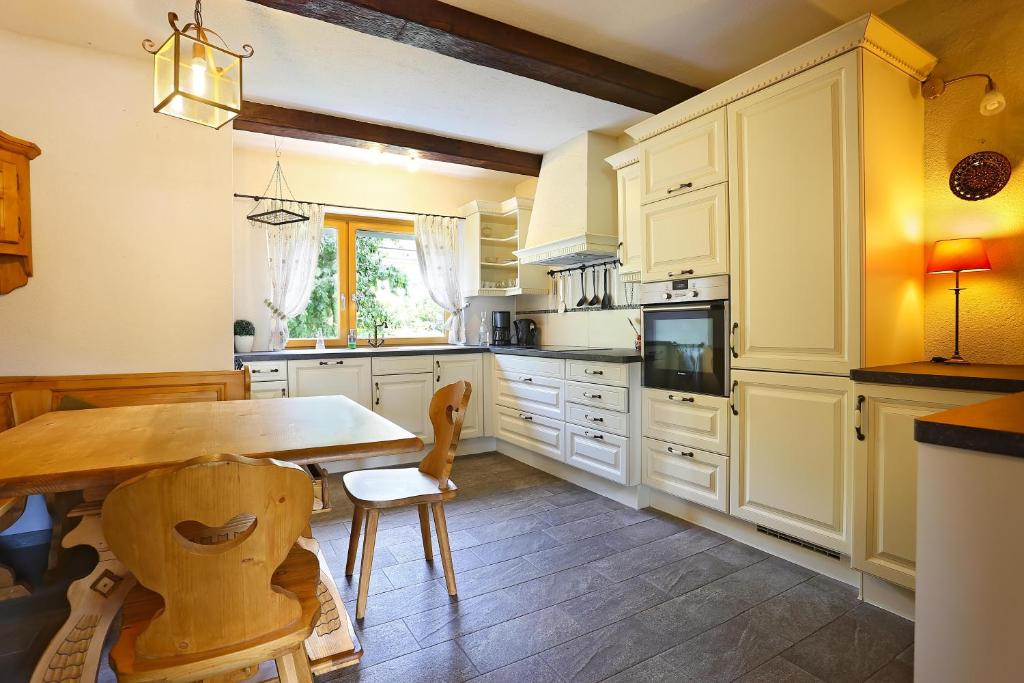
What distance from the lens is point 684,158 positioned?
8.76 ft

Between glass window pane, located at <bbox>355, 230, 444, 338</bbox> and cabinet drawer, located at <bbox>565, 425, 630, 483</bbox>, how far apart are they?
204cm

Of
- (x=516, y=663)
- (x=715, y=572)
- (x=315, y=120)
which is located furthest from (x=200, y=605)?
(x=315, y=120)

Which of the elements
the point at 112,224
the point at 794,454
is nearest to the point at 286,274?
the point at 112,224

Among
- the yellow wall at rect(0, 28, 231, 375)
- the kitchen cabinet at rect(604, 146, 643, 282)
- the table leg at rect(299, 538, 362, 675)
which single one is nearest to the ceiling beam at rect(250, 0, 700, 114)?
the kitchen cabinet at rect(604, 146, 643, 282)

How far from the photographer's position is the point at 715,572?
7.25 feet

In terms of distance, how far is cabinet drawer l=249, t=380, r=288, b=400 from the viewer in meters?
3.49

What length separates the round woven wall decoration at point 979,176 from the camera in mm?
1990

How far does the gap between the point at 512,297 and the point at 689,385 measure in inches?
105

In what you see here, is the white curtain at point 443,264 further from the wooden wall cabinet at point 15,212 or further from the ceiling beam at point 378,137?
the wooden wall cabinet at point 15,212

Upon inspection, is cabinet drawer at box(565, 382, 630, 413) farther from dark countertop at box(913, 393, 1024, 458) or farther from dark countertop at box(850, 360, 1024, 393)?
dark countertop at box(913, 393, 1024, 458)

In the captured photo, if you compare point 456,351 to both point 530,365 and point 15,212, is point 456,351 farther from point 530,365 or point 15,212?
point 15,212

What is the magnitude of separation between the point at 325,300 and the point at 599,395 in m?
2.59

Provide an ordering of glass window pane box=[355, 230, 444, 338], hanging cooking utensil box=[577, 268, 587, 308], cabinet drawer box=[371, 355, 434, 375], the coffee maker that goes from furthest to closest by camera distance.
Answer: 1. the coffee maker
2. glass window pane box=[355, 230, 444, 338]
3. hanging cooking utensil box=[577, 268, 587, 308]
4. cabinet drawer box=[371, 355, 434, 375]

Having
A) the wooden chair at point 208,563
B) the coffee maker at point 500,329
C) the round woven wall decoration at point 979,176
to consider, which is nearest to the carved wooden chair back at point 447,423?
the wooden chair at point 208,563
